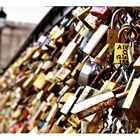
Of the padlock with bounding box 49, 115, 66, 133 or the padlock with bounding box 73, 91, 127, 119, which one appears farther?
the padlock with bounding box 49, 115, 66, 133

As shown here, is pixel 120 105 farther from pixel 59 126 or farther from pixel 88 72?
pixel 59 126

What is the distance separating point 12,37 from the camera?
2006cm

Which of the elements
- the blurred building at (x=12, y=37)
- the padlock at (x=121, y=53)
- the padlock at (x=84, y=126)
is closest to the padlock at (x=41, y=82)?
the padlock at (x=84, y=126)

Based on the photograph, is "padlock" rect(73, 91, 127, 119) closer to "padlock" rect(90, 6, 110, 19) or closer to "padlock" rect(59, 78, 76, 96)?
"padlock" rect(90, 6, 110, 19)

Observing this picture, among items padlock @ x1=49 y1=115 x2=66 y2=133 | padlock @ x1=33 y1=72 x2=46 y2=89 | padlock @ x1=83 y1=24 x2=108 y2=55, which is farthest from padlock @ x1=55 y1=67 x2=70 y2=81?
padlock @ x1=33 y1=72 x2=46 y2=89

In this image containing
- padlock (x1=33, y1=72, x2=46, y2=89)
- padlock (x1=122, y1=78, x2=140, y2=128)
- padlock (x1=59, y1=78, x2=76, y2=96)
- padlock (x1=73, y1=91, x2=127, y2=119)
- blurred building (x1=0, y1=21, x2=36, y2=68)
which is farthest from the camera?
blurred building (x1=0, y1=21, x2=36, y2=68)

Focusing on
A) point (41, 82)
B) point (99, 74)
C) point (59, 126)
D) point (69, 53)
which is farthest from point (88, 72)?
point (41, 82)

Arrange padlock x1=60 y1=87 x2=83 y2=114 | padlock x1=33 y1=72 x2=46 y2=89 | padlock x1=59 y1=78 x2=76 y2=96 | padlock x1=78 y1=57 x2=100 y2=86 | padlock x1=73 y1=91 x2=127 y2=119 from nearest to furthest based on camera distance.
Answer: padlock x1=73 y1=91 x2=127 y2=119 → padlock x1=78 y1=57 x2=100 y2=86 → padlock x1=60 y1=87 x2=83 y2=114 → padlock x1=59 y1=78 x2=76 y2=96 → padlock x1=33 y1=72 x2=46 y2=89

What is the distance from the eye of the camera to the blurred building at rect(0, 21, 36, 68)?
63.3 feet

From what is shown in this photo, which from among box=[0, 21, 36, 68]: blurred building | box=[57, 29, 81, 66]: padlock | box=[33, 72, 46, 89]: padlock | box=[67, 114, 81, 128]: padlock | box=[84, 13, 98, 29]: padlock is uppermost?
box=[84, 13, 98, 29]: padlock

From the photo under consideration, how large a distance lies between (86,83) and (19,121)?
2289 mm

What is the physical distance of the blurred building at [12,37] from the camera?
1930 cm
